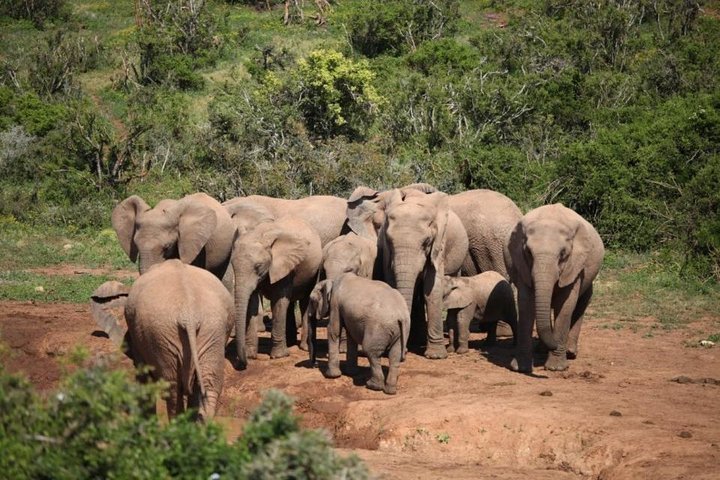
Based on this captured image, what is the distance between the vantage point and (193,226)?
13922 mm

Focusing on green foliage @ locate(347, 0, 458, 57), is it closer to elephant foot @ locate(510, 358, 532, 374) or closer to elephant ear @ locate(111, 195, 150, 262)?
elephant ear @ locate(111, 195, 150, 262)

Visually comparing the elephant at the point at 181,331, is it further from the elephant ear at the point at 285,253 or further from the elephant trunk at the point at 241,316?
the elephant ear at the point at 285,253

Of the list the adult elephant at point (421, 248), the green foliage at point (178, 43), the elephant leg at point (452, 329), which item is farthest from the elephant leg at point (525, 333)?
the green foliage at point (178, 43)

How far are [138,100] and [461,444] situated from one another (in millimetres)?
24496

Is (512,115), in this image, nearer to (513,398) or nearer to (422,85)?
(422,85)

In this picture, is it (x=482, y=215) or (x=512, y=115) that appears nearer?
(x=482, y=215)

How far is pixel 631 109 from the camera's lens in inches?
1027

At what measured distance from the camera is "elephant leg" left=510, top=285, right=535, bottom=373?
1304 cm

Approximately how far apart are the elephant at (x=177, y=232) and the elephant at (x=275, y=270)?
21.3 inches

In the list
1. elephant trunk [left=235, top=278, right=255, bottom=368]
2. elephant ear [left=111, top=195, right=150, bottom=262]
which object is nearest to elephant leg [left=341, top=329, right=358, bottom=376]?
elephant trunk [left=235, top=278, right=255, bottom=368]

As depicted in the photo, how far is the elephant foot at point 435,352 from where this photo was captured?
13711 mm

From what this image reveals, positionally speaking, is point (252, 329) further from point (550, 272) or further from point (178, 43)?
point (178, 43)

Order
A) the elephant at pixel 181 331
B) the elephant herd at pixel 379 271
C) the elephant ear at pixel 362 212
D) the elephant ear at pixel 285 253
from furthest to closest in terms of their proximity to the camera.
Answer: the elephant ear at pixel 362 212 < the elephant ear at pixel 285 253 < the elephant herd at pixel 379 271 < the elephant at pixel 181 331

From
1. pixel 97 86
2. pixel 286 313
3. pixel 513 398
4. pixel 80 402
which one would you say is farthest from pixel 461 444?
pixel 97 86
